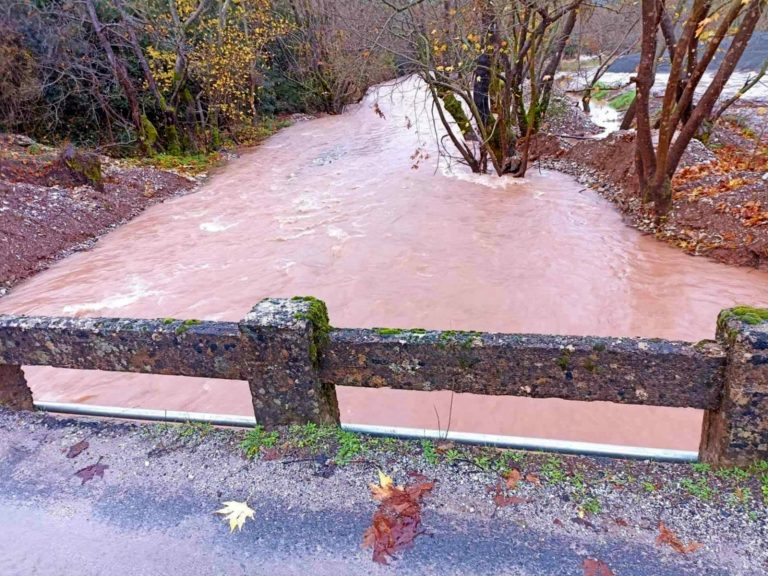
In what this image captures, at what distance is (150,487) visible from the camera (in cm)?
249

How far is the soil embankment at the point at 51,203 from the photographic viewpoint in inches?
366

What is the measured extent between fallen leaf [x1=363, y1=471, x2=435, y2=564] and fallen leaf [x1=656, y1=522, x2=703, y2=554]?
0.93 metres

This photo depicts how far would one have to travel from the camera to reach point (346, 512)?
2.26 metres

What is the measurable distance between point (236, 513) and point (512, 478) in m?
1.25

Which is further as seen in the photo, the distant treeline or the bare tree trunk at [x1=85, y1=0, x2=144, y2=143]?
the distant treeline

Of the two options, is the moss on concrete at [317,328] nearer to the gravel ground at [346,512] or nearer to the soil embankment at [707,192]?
the gravel ground at [346,512]

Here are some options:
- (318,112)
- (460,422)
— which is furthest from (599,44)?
(460,422)

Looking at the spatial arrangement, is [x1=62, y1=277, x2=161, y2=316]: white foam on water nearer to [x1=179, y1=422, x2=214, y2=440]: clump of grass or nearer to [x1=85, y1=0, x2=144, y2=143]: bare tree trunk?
[x1=179, y1=422, x2=214, y2=440]: clump of grass

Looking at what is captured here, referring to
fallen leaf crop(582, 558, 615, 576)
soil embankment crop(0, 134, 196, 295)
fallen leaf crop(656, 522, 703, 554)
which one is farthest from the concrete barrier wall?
soil embankment crop(0, 134, 196, 295)

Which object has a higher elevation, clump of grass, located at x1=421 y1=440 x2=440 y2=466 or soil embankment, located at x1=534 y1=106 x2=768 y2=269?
clump of grass, located at x1=421 y1=440 x2=440 y2=466

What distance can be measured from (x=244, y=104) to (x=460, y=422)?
1778cm

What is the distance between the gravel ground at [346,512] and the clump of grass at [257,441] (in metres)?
0.04

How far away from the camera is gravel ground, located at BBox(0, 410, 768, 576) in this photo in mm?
2020

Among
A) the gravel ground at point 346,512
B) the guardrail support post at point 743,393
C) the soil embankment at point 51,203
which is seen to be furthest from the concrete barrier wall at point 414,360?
the soil embankment at point 51,203
